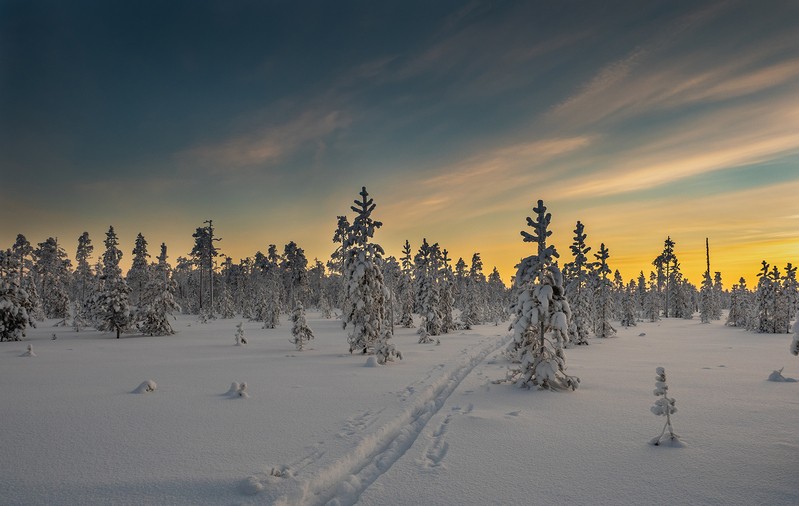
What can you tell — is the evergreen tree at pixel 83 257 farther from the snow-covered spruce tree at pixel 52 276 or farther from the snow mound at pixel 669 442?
the snow mound at pixel 669 442

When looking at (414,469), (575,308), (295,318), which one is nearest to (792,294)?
(575,308)

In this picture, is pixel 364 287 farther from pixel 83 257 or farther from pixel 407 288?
pixel 83 257

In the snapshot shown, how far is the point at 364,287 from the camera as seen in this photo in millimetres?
21266

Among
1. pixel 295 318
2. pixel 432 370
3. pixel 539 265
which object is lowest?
pixel 432 370

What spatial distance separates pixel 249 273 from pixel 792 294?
94428 mm

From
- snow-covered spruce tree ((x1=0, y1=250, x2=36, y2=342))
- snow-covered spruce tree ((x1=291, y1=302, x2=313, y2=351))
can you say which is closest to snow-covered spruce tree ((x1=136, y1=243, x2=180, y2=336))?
snow-covered spruce tree ((x1=0, y1=250, x2=36, y2=342))

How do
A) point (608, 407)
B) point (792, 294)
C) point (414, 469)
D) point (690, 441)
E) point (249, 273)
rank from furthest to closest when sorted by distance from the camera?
point (249, 273)
point (792, 294)
point (608, 407)
point (690, 441)
point (414, 469)

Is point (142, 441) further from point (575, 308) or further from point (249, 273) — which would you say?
point (249, 273)

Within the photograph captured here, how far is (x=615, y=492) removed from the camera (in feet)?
19.0

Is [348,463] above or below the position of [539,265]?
below

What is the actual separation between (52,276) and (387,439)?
82877 millimetres

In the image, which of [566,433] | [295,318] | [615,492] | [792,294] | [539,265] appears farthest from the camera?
[792,294]

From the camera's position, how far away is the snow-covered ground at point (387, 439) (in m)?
5.83

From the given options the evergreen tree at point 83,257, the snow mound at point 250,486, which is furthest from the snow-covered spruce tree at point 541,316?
the evergreen tree at point 83,257
